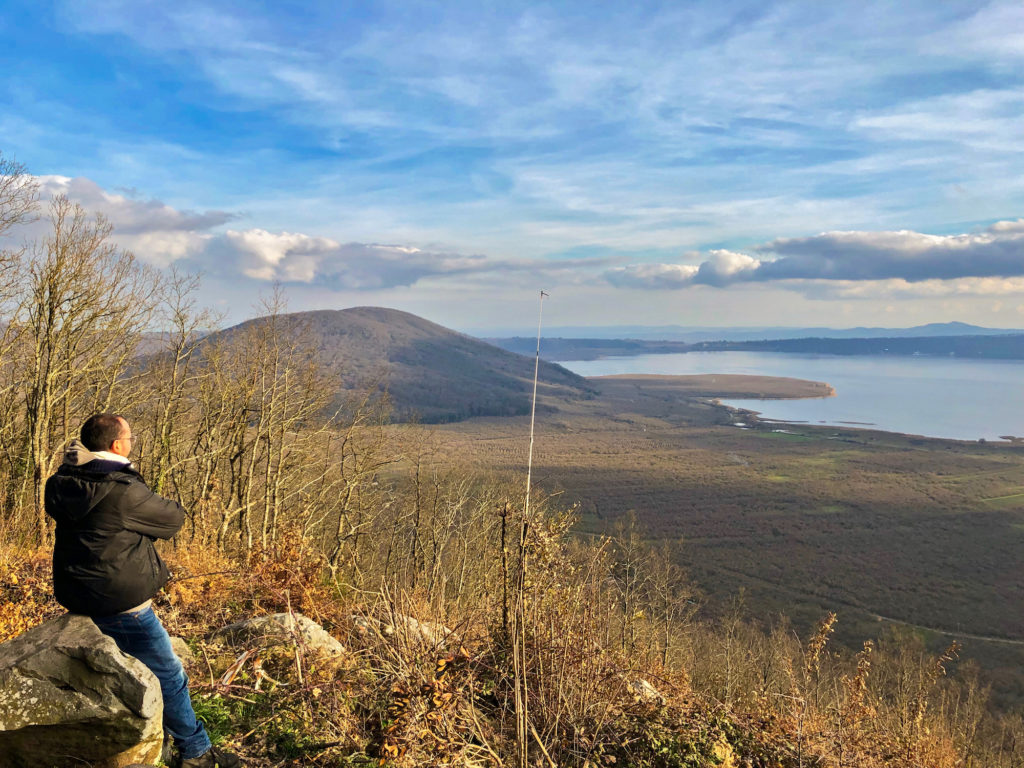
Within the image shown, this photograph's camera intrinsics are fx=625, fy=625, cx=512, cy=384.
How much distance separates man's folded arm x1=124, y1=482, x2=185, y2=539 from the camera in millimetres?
3402

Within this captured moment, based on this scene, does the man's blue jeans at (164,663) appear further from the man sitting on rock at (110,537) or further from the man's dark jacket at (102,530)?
the man's dark jacket at (102,530)

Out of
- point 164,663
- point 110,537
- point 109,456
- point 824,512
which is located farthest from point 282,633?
point 824,512

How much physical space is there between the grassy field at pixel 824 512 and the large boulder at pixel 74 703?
85.0ft

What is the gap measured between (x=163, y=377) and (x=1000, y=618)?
5827 cm

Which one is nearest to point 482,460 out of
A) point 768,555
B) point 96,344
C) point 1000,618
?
point 768,555

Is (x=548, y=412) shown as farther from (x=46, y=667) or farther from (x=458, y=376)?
(x=46, y=667)

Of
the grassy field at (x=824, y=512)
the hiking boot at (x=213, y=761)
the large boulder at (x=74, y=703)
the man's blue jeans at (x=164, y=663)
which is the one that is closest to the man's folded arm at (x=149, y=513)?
the man's blue jeans at (x=164, y=663)

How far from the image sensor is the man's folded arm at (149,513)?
3.40 meters

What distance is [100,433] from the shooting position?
3.48 meters

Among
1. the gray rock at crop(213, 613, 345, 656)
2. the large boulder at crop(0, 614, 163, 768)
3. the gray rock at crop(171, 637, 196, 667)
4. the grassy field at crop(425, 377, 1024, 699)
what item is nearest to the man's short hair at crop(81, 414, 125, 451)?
the large boulder at crop(0, 614, 163, 768)

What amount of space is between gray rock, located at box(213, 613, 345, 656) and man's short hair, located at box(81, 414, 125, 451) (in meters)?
2.87

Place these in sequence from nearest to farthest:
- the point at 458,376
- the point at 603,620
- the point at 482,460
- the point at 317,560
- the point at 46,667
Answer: the point at 46,667
the point at 603,620
the point at 317,560
the point at 482,460
the point at 458,376

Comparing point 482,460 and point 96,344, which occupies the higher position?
point 96,344

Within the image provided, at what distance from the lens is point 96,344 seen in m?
16.0
